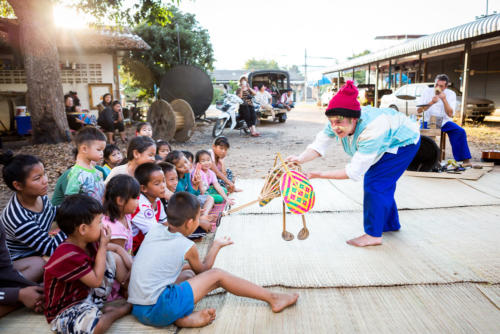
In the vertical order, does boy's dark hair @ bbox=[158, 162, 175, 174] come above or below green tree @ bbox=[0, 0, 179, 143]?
below

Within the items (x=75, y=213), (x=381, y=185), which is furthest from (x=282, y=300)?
(x=381, y=185)

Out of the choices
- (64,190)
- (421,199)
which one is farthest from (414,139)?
(64,190)

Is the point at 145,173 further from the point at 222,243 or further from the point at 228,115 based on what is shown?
the point at 228,115

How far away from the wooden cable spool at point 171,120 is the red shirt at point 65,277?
6.50 meters

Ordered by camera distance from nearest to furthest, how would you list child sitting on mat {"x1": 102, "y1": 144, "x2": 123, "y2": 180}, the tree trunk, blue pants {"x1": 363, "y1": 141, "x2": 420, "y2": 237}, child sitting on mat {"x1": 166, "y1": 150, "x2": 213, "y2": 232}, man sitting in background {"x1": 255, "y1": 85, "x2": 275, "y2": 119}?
1. blue pants {"x1": 363, "y1": 141, "x2": 420, "y2": 237}
2. child sitting on mat {"x1": 166, "y1": 150, "x2": 213, "y2": 232}
3. child sitting on mat {"x1": 102, "y1": 144, "x2": 123, "y2": 180}
4. the tree trunk
5. man sitting in background {"x1": 255, "y1": 85, "x2": 275, "y2": 119}

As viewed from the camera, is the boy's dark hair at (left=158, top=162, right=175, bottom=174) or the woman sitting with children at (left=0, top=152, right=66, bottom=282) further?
the boy's dark hair at (left=158, top=162, right=175, bottom=174)

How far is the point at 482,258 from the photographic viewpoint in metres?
2.42

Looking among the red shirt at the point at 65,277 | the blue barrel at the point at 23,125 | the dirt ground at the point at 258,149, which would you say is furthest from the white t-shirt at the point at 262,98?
the red shirt at the point at 65,277

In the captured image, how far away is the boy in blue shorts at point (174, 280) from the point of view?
68.7 inches

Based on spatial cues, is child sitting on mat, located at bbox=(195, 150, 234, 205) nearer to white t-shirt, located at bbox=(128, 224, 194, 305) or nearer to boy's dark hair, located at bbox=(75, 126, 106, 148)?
boy's dark hair, located at bbox=(75, 126, 106, 148)

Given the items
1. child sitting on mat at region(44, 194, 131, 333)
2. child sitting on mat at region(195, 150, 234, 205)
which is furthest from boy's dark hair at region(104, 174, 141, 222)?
child sitting on mat at region(195, 150, 234, 205)

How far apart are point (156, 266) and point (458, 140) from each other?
16.9 feet

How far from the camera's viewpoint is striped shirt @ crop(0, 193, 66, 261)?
2.10 m

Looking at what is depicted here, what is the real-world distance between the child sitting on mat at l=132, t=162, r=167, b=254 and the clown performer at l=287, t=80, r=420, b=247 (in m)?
0.96
